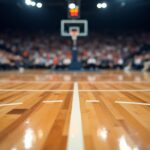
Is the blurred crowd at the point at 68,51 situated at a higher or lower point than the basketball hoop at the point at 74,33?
lower

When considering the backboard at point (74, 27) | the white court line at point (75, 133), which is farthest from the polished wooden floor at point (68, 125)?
the backboard at point (74, 27)

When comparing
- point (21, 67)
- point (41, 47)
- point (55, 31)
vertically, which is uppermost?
point (55, 31)

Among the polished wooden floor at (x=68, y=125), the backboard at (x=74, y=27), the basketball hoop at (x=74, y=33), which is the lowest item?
the polished wooden floor at (x=68, y=125)

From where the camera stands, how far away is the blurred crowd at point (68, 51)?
19689 millimetres

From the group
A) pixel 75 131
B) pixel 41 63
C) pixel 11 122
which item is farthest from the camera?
pixel 41 63

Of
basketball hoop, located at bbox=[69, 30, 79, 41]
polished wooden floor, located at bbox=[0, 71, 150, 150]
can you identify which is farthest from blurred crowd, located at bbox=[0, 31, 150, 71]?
polished wooden floor, located at bbox=[0, 71, 150, 150]

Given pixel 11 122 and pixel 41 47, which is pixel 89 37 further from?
pixel 11 122

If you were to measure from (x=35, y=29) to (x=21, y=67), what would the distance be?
13.6 ft

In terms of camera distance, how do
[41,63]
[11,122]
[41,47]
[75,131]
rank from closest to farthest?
[75,131], [11,122], [41,63], [41,47]

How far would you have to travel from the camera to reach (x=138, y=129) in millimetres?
2688

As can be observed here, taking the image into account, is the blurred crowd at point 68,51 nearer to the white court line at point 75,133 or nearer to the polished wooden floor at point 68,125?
the polished wooden floor at point 68,125

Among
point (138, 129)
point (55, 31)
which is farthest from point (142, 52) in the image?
point (138, 129)

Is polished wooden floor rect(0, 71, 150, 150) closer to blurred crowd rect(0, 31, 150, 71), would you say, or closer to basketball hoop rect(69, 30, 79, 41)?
basketball hoop rect(69, 30, 79, 41)

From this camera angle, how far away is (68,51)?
21812 mm
